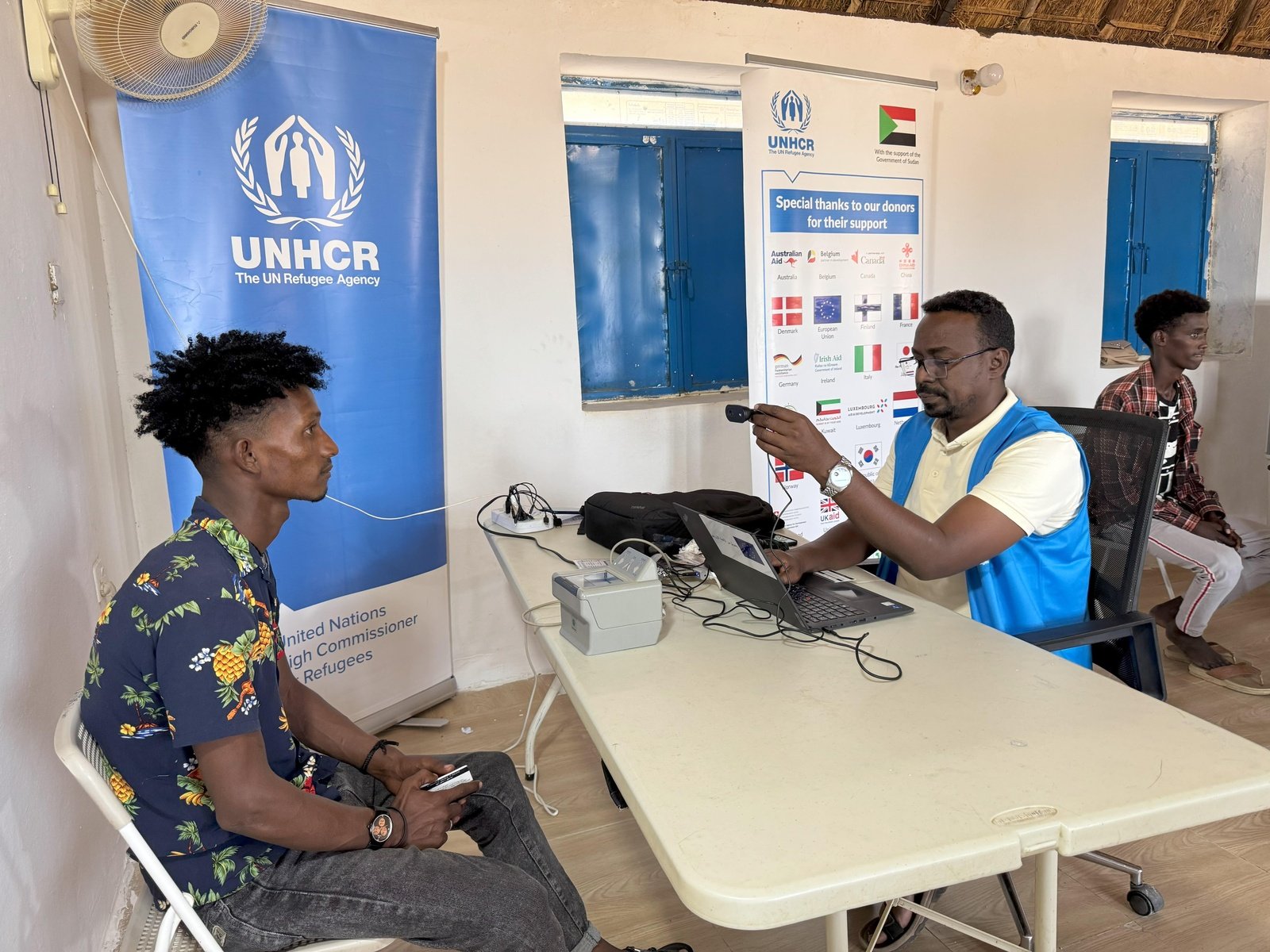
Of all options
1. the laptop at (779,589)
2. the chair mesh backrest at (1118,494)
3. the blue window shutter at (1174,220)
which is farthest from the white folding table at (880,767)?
the blue window shutter at (1174,220)

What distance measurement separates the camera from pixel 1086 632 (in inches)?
64.7

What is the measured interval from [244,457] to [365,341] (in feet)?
4.46

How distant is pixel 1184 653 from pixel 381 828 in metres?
3.12

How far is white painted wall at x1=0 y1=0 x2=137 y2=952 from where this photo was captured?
1.39m

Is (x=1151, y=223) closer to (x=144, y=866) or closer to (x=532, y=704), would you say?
(x=532, y=704)

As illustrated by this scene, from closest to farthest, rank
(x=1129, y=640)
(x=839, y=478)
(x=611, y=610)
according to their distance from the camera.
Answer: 1. (x=611, y=610)
2. (x=839, y=478)
3. (x=1129, y=640)

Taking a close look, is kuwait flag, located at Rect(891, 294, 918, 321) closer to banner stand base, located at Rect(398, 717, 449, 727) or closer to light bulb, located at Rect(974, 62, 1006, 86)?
light bulb, located at Rect(974, 62, 1006, 86)

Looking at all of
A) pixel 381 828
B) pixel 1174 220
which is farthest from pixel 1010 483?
pixel 1174 220

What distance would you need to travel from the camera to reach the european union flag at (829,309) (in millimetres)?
3246

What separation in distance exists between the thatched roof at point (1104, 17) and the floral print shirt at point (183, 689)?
305 centimetres

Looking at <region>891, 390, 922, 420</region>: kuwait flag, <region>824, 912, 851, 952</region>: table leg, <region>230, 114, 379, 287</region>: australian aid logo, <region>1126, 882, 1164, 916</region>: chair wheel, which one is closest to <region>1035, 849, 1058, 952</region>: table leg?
<region>824, 912, 851, 952</region>: table leg

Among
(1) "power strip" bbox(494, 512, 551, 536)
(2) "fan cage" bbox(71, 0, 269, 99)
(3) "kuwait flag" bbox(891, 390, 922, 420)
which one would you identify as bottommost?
(1) "power strip" bbox(494, 512, 551, 536)

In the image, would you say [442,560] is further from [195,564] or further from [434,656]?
[195,564]

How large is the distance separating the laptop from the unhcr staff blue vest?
9.1 inches
